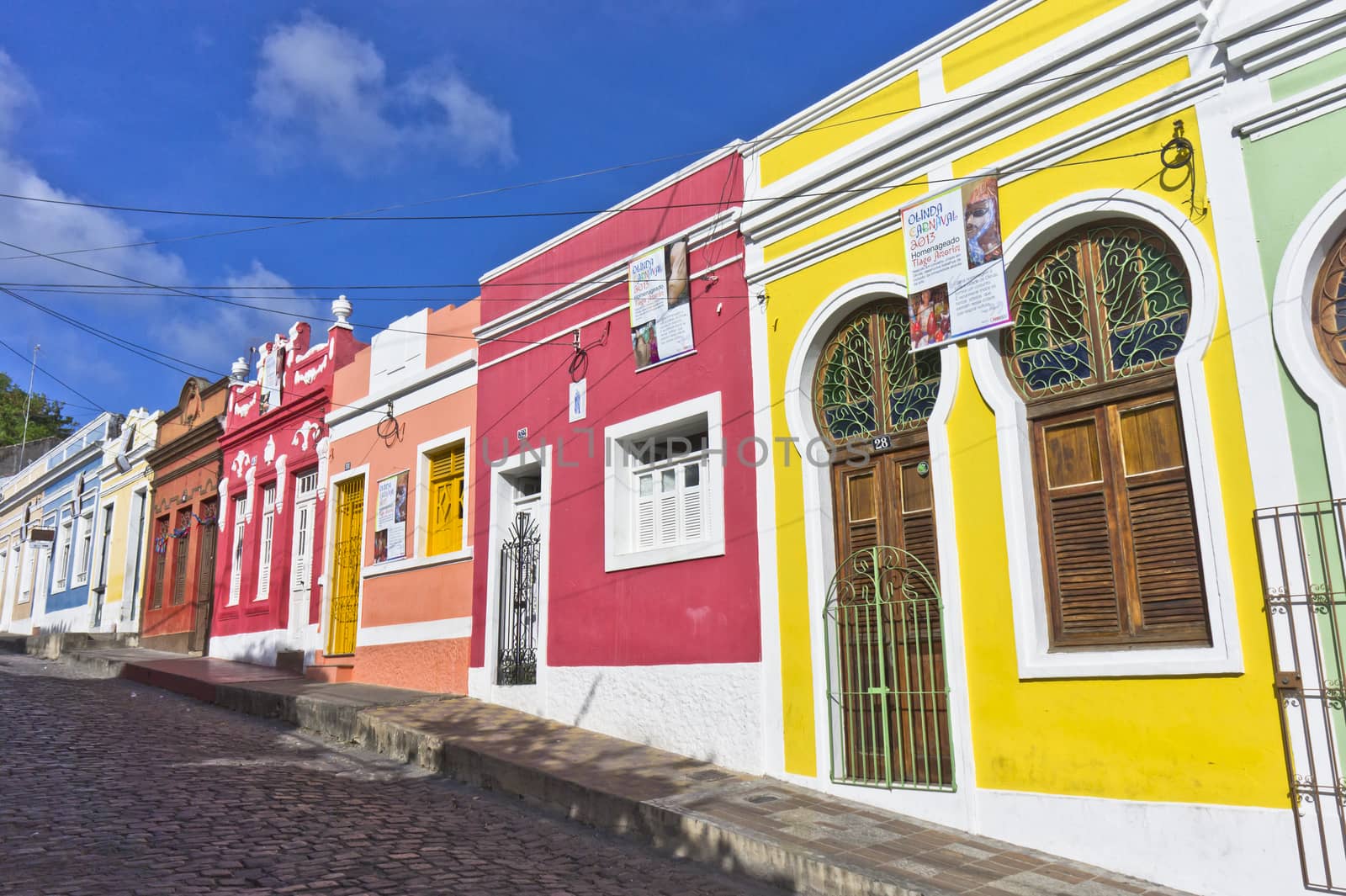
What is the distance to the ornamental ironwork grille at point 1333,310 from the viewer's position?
5.22 meters

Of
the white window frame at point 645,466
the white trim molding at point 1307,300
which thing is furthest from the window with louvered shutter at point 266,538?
the white trim molding at point 1307,300

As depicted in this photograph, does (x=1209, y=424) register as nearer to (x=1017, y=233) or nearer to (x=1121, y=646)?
(x=1121, y=646)

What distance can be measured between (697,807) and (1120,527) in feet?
10.6

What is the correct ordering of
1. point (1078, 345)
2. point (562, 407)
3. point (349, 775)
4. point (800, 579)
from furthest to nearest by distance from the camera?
point (562, 407)
point (349, 775)
point (800, 579)
point (1078, 345)

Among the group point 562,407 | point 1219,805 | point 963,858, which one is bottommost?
point 963,858

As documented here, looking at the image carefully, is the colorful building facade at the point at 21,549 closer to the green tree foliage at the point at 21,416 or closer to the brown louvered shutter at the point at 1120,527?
the green tree foliage at the point at 21,416

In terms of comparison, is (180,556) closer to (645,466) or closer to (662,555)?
(645,466)

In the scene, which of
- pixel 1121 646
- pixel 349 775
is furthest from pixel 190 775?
pixel 1121 646

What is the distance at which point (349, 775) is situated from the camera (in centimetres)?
826

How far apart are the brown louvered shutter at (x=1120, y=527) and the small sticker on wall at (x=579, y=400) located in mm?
4733

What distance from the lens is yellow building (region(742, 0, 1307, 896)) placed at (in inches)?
212

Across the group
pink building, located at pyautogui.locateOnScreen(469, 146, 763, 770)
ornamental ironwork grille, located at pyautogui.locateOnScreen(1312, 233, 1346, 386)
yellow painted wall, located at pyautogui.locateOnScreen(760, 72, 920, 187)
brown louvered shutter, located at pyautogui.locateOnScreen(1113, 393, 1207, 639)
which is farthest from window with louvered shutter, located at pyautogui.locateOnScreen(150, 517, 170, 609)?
ornamental ironwork grille, located at pyautogui.locateOnScreen(1312, 233, 1346, 386)

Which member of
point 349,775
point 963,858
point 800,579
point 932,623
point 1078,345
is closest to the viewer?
point 963,858

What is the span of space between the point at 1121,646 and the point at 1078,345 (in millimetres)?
1866
